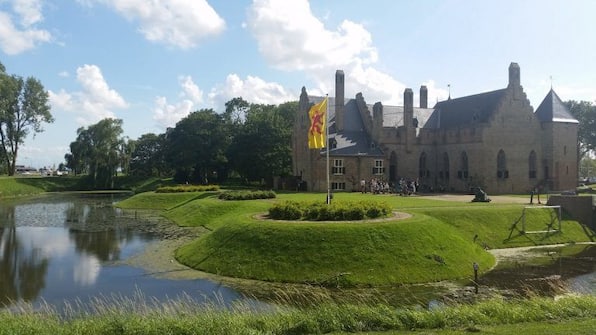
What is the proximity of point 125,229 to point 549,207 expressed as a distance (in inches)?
1277

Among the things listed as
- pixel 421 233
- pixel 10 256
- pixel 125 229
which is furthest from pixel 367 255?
pixel 125 229

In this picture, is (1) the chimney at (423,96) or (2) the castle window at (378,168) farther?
(1) the chimney at (423,96)

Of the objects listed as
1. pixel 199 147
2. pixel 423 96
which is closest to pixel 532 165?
pixel 423 96

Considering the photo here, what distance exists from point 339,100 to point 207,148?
34.4m

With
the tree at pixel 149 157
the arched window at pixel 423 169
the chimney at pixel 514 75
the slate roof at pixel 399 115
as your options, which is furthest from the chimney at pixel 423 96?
the tree at pixel 149 157

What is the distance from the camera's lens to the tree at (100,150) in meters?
100

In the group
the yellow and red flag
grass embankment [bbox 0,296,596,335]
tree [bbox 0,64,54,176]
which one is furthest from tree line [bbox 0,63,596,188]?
grass embankment [bbox 0,296,596,335]

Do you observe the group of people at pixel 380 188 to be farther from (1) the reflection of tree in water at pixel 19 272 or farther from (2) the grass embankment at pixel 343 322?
(2) the grass embankment at pixel 343 322

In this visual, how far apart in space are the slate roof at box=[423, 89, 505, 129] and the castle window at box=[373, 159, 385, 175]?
10.5m

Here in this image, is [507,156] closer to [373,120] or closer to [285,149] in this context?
[373,120]

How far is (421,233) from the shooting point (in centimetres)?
2564

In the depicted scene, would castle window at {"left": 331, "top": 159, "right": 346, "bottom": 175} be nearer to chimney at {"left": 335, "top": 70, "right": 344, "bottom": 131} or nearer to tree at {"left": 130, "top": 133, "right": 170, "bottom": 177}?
chimney at {"left": 335, "top": 70, "right": 344, "bottom": 131}

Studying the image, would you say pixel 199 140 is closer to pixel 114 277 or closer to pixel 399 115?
pixel 399 115

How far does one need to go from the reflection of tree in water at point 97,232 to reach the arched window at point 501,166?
44.9 meters
